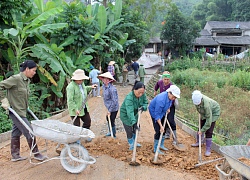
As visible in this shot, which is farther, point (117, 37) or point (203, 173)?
point (117, 37)

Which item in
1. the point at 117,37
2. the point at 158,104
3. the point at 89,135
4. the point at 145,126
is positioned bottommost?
the point at 145,126

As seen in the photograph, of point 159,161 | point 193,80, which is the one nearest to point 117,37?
point 193,80

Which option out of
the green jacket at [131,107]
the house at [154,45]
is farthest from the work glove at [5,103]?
the house at [154,45]

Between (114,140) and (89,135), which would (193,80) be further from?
(89,135)

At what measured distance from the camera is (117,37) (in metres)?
13.9

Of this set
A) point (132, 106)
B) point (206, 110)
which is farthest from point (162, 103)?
point (206, 110)

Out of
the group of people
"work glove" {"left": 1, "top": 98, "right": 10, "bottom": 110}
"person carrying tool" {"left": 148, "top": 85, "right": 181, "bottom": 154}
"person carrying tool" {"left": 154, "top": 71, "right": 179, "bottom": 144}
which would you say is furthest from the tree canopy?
"work glove" {"left": 1, "top": 98, "right": 10, "bottom": 110}

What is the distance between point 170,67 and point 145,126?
1482 cm

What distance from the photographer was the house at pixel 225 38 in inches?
1126

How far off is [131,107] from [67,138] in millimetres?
1482

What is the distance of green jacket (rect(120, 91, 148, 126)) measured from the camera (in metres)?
4.59

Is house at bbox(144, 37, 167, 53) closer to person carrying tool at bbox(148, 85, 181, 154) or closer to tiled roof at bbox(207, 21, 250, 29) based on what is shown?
tiled roof at bbox(207, 21, 250, 29)

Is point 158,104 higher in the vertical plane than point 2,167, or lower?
higher

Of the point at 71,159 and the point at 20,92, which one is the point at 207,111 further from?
the point at 20,92
